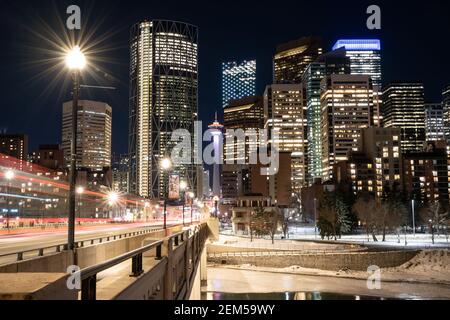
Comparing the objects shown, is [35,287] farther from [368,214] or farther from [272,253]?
[368,214]

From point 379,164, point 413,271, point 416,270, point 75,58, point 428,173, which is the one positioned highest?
point 379,164

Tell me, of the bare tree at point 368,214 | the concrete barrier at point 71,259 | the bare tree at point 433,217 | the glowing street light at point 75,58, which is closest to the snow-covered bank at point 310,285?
the concrete barrier at point 71,259

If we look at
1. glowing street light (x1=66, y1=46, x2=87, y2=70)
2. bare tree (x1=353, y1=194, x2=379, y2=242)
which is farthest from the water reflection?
bare tree (x1=353, y1=194, x2=379, y2=242)

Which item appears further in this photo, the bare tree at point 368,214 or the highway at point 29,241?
the bare tree at point 368,214

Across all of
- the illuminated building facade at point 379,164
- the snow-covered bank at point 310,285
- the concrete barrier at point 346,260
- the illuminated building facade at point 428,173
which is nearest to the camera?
the snow-covered bank at point 310,285

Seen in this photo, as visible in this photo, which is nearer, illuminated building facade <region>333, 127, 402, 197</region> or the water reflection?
the water reflection

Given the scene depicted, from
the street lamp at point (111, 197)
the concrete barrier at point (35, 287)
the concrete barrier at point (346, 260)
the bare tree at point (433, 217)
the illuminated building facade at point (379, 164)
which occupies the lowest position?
the concrete barrier at point (346, 260)

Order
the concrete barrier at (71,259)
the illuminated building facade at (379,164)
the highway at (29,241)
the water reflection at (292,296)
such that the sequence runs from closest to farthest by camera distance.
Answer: the concrete barrier at (71,259) → the highway at (29,241) → the water reflection at (292,296) → the illuminated building facade at (379,164)

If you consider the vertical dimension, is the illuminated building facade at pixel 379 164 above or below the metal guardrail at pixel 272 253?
above

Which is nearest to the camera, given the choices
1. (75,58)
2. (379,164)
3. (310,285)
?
(75,58)

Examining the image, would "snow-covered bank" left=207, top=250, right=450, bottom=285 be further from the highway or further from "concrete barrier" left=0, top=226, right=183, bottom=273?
"concrete barrier" left=0, top=226, right=183, bottom=273

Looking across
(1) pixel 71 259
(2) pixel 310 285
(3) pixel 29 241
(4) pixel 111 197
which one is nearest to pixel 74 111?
(1) pixel 71 259

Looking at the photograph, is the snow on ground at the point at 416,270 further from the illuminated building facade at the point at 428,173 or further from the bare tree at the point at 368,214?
the illuminated building facade at the point at 428,173

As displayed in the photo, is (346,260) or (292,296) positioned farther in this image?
(346,260)
